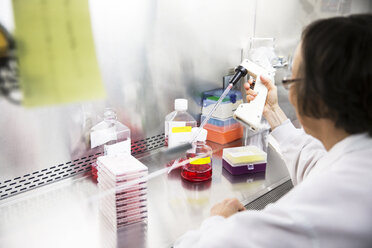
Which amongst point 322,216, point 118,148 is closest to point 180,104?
point 118,148

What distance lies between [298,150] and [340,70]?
609 millimetres

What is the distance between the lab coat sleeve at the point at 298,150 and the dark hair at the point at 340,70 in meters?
0.43

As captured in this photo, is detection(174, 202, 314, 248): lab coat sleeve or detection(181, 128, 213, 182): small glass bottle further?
detection(181, 128, 213, 182): small glass bottle

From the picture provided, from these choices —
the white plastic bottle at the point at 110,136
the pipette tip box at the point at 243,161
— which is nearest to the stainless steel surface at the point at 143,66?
the white plastic bottle at the point at 110,136

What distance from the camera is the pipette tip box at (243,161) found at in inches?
59.1

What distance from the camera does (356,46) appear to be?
785mm

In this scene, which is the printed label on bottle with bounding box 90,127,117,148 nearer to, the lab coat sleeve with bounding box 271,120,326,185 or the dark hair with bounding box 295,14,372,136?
the lab coat sleeve with bounding box 271,120,326,185

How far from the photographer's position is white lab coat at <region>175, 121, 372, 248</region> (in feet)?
2.42

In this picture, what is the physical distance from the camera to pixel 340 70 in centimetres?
79

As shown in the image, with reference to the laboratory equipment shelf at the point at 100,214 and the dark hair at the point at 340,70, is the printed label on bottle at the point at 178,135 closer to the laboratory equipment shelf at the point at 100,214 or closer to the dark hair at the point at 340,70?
the laboratory equipment shelf at the point at 100,214

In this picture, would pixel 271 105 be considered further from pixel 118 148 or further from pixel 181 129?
pixel 118 148

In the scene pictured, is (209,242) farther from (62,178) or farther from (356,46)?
(62,178)

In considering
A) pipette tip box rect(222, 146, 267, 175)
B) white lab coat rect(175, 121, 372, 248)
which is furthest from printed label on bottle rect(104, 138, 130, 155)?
white lab coat rect(175, 121, 372, 248)

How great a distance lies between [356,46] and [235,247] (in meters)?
0.54
